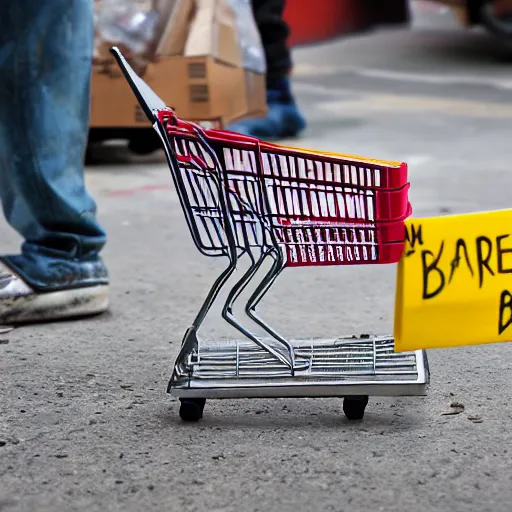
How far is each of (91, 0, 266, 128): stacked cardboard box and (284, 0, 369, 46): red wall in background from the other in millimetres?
7477

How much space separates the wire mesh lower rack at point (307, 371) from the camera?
2.26 metres

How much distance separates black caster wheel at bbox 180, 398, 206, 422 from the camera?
2.31 metres

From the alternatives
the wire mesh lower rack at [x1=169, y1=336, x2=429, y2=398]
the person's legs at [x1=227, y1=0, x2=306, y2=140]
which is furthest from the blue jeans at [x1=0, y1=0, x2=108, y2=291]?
the person's legs at [x1=227, y1=0, x2=306, y2=140]

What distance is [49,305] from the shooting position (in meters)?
3.08

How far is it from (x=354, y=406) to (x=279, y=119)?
15.0ft

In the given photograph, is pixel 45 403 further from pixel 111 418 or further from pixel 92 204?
pixel 92 204

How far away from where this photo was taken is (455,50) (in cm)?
1214

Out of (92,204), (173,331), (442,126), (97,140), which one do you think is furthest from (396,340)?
(442,126)

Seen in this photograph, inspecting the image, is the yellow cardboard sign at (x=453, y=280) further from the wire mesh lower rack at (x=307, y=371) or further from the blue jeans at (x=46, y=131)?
the blue jeans at (x=46, y=131)

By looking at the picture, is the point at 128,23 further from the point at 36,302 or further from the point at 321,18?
the point at 321,18

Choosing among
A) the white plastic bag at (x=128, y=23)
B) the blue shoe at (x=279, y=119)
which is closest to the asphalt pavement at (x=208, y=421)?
the white plastic bag at (x=128, y=23)

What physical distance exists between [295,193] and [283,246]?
109 millimetres

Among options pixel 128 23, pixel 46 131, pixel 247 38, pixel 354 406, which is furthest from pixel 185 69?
pixel 354 406

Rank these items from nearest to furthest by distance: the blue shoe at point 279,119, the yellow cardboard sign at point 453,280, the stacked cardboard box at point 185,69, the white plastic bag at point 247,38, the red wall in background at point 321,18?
the yellow cardboard sign at point 453,280 → the stacked cardboard box at point 185,69 → the white plastic bag at point 247,38 → the blue shoe at point 279,119 → the red wall in background at point 321,18
